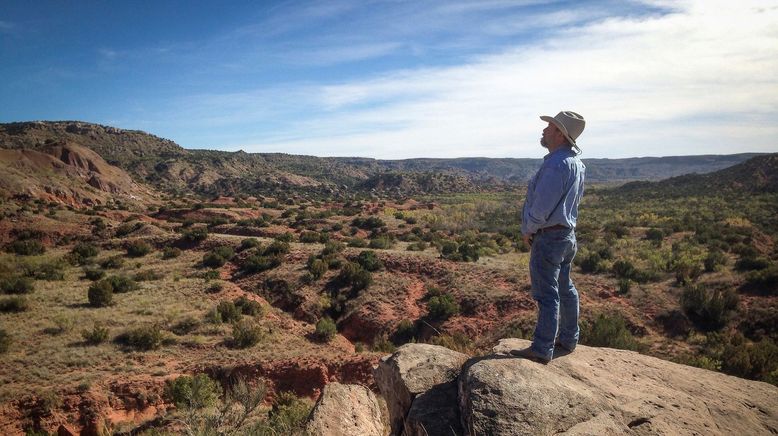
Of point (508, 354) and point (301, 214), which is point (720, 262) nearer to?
point (508, 354)

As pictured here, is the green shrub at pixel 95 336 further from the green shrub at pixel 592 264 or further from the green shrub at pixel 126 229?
the green shrub at pixel 592 264

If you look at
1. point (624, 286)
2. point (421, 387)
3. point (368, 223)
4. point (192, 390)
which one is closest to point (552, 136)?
point (421, 387)

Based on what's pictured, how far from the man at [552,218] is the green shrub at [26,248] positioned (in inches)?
1192

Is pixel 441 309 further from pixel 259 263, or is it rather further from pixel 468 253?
pixel 259 263

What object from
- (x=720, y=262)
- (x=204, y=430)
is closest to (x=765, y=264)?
(x=720, y=262)

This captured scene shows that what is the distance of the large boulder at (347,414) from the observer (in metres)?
5.57

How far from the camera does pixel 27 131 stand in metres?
79.0

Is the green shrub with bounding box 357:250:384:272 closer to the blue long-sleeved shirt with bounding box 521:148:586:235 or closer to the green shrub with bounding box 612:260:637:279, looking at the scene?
the green shrub with bounding box 612:260:637:279

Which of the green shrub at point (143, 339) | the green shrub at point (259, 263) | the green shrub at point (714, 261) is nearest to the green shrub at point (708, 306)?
the green shrub at point (714, 261)

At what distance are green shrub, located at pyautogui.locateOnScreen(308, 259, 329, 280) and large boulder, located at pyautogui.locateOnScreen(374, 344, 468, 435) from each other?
15.8 meters

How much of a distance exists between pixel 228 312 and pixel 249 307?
3.72 feet

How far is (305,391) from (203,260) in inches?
545

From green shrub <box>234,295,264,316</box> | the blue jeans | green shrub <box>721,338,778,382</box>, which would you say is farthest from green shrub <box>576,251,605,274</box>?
the blue jeans

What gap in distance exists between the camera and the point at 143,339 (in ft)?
42.8
